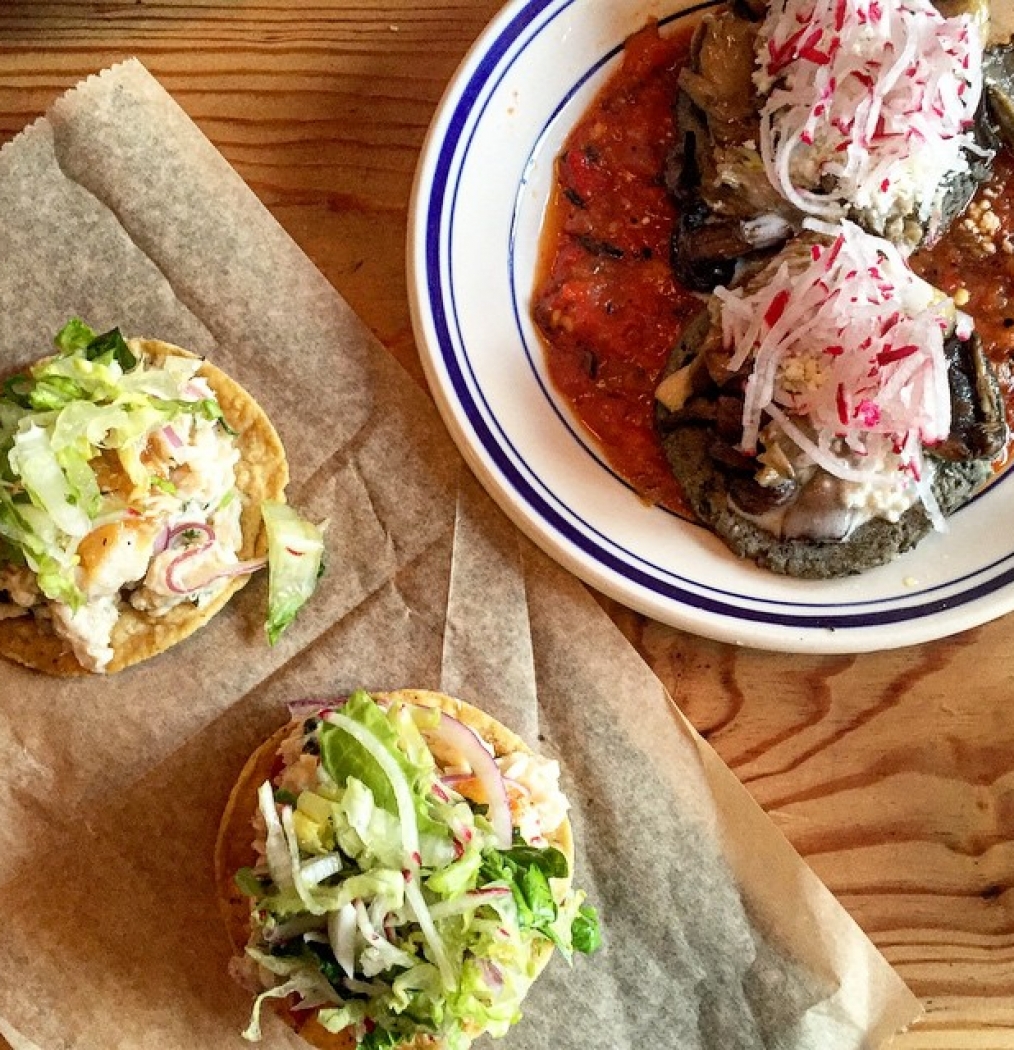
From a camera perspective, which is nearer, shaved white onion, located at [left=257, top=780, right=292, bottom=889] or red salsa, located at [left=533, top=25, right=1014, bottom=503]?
shaved white onion, located at [left=257, top=780, right=292, bottom=889]

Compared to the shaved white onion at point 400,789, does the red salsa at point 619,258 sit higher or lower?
higher

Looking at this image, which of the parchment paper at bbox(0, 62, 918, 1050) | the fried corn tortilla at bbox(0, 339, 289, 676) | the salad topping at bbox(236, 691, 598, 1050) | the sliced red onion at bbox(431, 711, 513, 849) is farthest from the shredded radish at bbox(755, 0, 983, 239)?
the salad topping at bbox(236, 691, 598, 1050)

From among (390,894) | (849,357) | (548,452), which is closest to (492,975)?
(390,894)

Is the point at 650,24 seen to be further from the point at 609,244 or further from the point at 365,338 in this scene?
the point at 365,338

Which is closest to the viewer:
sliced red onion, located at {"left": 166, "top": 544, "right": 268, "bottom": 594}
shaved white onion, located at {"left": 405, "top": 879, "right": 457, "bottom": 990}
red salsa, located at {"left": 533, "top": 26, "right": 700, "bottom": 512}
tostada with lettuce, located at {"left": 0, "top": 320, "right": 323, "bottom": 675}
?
shaved white onion, located at {"left": 405, "top": 879, "right": 457, "bottom": 990}

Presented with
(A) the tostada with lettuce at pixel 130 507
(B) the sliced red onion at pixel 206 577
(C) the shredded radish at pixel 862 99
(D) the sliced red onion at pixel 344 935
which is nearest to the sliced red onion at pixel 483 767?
(D) the sliced red onion at pixel 344 935

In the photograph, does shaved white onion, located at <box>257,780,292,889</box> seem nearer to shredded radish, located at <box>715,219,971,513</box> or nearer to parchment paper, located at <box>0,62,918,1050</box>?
parchment paper, located at <box>0,62,918,1050</box>

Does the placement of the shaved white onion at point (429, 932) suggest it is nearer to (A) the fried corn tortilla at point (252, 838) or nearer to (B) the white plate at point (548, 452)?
(A) the fried corn tortilla at point (252, 838)
